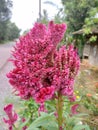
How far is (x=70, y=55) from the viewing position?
1271mm

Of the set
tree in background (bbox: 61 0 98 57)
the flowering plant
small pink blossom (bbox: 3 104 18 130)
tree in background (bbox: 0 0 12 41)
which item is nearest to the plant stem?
the flowering plant

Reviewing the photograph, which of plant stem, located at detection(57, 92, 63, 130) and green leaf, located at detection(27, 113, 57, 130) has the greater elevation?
plant stem, located at detection(57, 92, 63, 130)

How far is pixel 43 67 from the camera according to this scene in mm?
1220

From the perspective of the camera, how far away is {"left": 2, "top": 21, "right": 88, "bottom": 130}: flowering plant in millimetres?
1204

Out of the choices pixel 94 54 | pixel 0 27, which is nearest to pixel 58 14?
pixel 94 54

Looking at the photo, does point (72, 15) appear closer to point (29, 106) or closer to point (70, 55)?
point (29, 106)

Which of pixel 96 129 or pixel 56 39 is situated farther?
pixel 96 129

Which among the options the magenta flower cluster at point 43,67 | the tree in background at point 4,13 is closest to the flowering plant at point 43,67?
the magenta flower cluster at point 43,67

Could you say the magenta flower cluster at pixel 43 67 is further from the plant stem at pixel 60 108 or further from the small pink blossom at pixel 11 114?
the small pink blossom at pixel 11 114

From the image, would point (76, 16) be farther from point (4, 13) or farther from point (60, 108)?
point (4, 13)

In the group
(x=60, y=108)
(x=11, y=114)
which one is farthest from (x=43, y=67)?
(x=11, y=114)

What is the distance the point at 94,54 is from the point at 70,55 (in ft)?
44.4

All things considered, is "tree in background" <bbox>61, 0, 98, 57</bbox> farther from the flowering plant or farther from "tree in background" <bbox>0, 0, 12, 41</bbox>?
"tree in background" <bbox>0, 0, 12, 41</bbox>

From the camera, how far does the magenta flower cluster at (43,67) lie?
1203 millimetres
